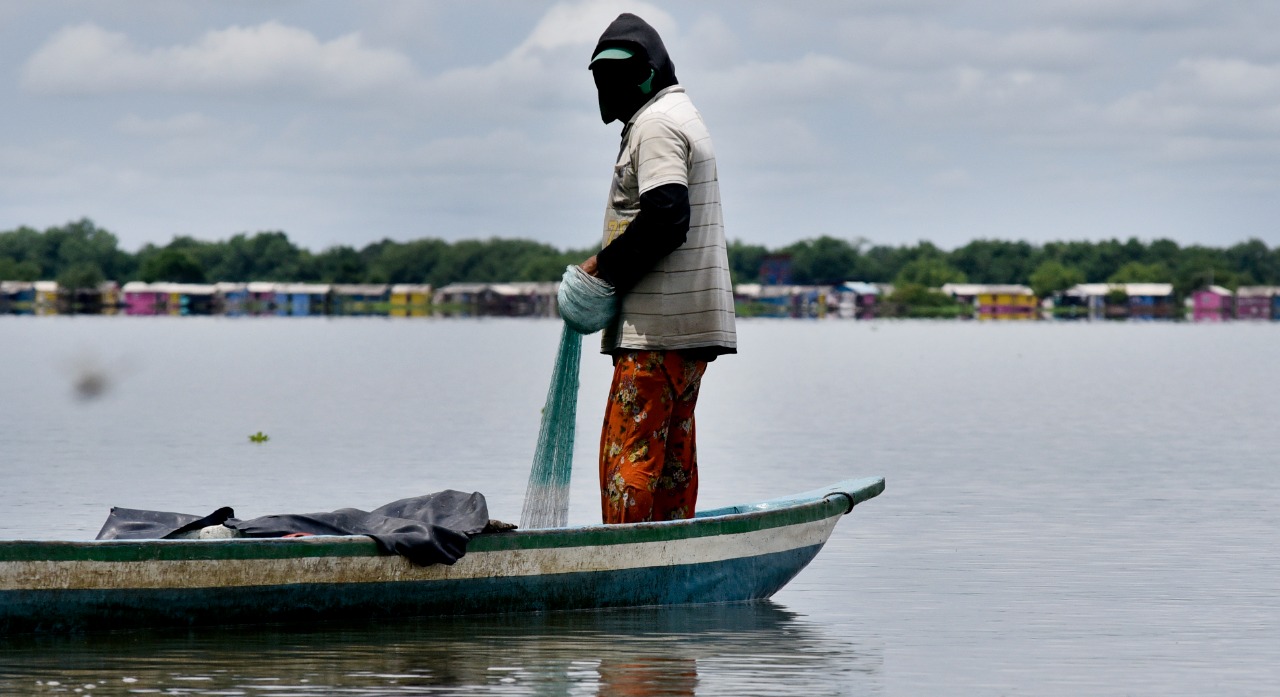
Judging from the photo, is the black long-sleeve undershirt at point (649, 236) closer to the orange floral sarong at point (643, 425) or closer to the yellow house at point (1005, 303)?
the orange floral sarong at point (643, 425)

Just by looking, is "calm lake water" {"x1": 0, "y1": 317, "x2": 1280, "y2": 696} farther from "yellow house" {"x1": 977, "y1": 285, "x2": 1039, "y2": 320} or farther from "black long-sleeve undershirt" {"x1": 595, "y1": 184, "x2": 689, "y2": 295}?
"yellow house" {"x1": 977, "y1": 285, "x2": 1039, "y2": 320}

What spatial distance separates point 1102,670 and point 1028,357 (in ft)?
169

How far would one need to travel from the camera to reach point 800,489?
15.7 meters

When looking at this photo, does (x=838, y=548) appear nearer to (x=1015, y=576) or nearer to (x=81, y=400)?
(x=1015, y=576)

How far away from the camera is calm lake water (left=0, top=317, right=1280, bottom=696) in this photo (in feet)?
23.4

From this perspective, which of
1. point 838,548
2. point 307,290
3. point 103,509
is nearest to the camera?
point 838,548

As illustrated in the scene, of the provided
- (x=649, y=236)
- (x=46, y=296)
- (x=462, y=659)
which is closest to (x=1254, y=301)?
(x=46, y=296)

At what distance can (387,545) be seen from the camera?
24.7ft

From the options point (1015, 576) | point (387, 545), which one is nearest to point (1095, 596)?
point (1015, 576)

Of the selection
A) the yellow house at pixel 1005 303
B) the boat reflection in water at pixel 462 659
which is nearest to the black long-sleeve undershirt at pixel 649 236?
the boat reflection in water at pixel 462 659

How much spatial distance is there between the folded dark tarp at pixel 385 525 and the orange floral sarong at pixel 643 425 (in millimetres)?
604

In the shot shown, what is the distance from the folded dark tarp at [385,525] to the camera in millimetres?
7562

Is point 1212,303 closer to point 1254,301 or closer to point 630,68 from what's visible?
point 1254,301

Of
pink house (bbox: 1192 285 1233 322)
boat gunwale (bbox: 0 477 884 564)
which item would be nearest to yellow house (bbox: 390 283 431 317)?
pink house (bbox: 1192 285 1233 322)
